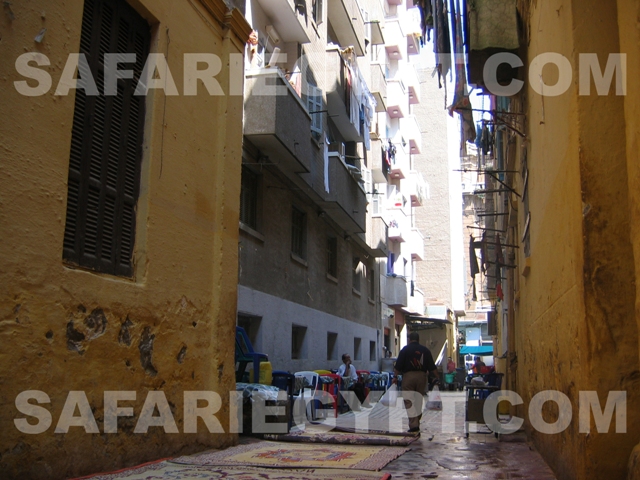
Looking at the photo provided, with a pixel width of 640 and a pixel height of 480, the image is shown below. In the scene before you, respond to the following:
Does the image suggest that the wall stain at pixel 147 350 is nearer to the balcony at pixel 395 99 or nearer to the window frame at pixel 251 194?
the window frame at pixel 251 194

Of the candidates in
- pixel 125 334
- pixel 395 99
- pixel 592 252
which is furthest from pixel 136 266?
pixel 395 99

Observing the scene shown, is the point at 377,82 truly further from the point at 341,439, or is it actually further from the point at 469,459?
the point at 469,459

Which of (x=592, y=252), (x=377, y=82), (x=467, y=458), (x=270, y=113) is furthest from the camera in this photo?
(x=377, y=82)

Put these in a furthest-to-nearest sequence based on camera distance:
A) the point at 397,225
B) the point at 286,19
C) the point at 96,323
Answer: the point at 397,225, the point at 286,19, the point at 96,323

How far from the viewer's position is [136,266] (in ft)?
21.0

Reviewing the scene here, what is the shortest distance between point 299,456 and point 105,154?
12.4 feet

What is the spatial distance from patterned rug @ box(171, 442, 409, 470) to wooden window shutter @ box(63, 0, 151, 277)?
2155mm

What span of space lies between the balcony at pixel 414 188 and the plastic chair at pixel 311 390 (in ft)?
72.7

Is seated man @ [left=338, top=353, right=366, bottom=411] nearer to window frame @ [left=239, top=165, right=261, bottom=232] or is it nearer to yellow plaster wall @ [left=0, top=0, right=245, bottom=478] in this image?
window frame @ [left=239, top=165, right=261, bottom=232]

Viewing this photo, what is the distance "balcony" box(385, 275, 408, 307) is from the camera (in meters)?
27.2

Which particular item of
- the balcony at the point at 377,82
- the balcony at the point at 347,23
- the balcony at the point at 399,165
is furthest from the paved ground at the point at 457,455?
the balcony at the point at 399,165

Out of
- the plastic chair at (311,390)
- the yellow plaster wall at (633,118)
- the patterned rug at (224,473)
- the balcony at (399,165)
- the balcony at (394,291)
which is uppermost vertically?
the balcony at (399,165)

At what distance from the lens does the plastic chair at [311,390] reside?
11.7 meters

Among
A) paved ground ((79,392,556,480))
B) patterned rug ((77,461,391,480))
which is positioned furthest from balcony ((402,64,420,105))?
patterned rug ((77,461,391,480))
